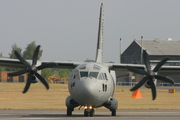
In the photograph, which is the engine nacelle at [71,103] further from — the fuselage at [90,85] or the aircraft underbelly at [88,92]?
the aircraft underbelly at [88,92]

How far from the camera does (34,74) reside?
78.2 feet

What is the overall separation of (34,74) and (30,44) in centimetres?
12996

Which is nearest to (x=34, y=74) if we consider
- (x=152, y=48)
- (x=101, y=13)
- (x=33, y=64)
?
(x=33, y=64)

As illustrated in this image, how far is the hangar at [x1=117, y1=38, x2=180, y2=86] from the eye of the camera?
290ft

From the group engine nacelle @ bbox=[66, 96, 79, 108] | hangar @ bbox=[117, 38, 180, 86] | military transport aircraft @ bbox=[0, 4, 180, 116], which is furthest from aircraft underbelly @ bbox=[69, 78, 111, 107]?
hangar @ bbox=[117, 38, 180, 86]

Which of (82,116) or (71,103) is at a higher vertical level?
(71,103)

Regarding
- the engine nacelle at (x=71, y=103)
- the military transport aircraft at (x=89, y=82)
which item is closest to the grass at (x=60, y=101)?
the military transport aircraft at (x=89, y=82)

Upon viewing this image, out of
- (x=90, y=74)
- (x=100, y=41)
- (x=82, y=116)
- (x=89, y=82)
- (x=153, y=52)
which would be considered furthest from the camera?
(x=153, y=52)

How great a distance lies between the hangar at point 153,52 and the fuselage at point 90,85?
6642cm

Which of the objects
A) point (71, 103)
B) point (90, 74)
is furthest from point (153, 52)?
point (90, 74)

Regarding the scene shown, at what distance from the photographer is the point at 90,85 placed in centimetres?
1975

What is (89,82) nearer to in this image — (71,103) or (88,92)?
(88,92)

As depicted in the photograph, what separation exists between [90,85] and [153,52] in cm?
7160

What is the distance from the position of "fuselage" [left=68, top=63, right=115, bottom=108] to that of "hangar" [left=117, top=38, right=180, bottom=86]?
218 ft
